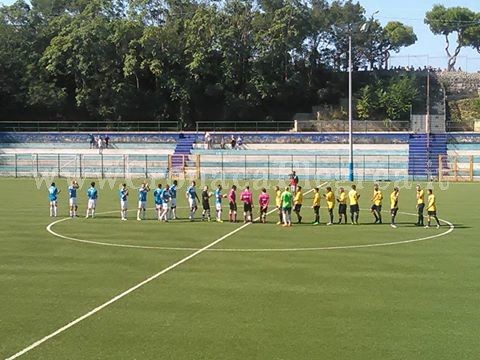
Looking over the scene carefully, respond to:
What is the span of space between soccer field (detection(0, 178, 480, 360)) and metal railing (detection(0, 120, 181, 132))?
1804 inches

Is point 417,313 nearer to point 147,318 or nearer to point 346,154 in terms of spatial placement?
point 147,318

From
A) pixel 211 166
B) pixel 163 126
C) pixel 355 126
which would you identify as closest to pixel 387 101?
pixel 355 126

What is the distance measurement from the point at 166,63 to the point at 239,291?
60487 millimetres

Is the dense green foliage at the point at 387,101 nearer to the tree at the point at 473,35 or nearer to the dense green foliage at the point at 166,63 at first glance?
the dense green foliage at the point at 166,63

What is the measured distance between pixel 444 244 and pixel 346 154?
38.1 meters

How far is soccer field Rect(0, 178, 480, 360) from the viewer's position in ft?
35.8

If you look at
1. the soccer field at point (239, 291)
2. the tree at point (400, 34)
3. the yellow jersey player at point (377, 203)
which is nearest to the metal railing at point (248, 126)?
the yellow jersey player at point (377, 203)

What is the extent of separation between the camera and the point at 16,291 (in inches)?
580

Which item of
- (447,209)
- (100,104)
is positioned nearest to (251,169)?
(100,104)

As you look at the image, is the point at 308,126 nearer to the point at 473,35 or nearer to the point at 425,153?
the point at 425,153

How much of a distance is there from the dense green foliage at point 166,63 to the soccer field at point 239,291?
47.4 m

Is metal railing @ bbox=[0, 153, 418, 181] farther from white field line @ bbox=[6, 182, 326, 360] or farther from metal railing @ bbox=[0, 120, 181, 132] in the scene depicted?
white field line @ bbox=[6, 182, 326, 360]

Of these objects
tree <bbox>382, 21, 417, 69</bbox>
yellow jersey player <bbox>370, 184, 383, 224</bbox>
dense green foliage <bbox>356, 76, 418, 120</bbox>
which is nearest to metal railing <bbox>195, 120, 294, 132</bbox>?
dense green foliage <bbox>356, 76, 418, 120</bbox>

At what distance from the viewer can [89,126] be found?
238 feet
